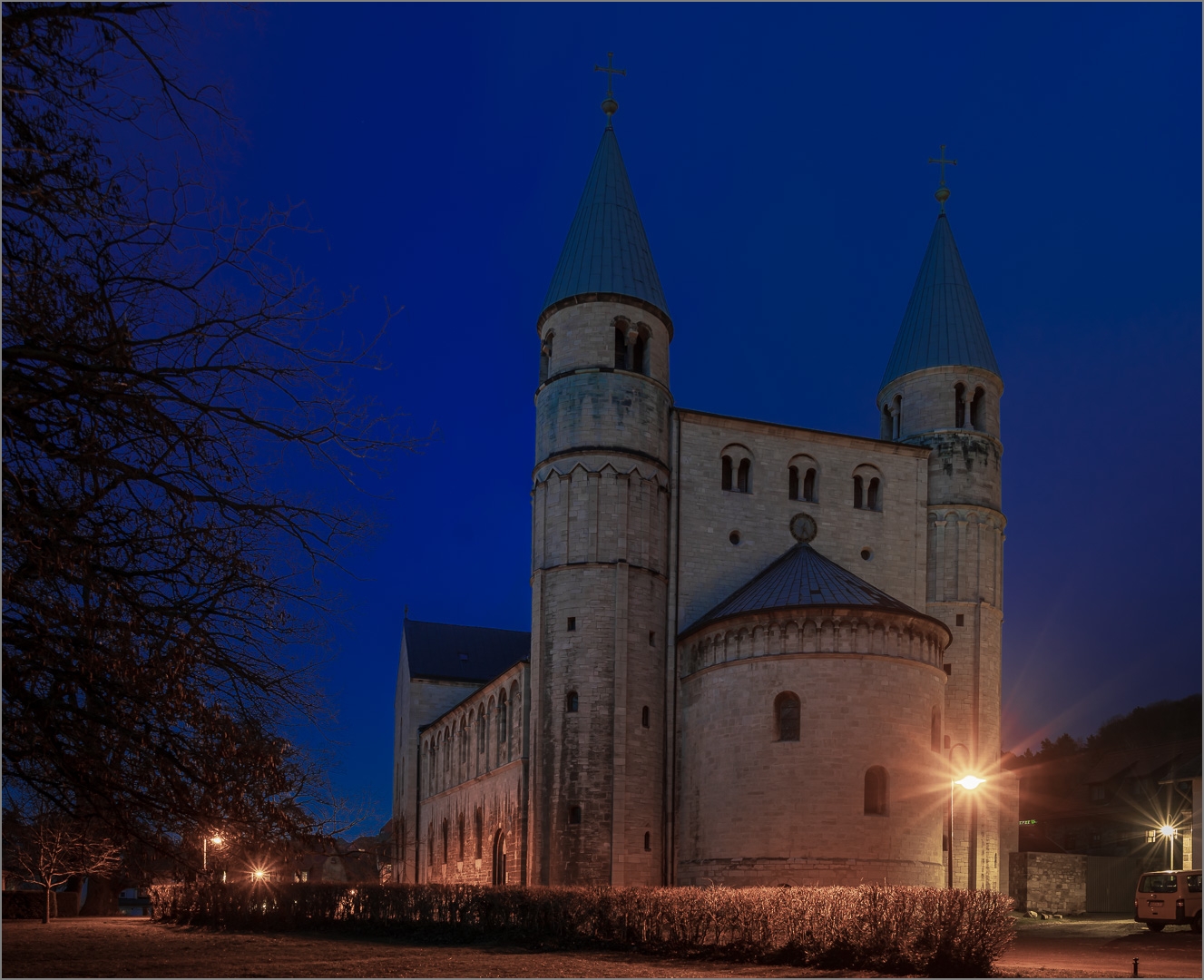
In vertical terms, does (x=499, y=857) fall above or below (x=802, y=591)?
below

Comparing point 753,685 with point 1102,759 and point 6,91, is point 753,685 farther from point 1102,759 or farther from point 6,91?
point 1102,759

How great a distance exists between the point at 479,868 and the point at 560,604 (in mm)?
16259

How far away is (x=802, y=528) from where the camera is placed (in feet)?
146

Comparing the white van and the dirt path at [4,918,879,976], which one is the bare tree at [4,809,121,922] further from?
the white van

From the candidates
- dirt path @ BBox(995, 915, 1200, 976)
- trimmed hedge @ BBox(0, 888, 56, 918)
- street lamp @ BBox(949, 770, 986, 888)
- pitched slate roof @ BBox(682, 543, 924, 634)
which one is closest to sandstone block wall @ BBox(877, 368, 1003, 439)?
pitched slate roof @ BBox(682, 543, 924, 634)

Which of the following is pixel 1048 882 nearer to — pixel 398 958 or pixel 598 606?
pixel 598 606

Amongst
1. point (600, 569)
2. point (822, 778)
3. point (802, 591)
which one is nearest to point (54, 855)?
point (600, 569)

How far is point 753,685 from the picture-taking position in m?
37.2

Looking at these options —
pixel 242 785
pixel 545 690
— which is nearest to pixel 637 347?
pixel 545 690

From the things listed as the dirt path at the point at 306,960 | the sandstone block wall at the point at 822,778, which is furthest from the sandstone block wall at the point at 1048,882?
the dirt path at the point at 306,960

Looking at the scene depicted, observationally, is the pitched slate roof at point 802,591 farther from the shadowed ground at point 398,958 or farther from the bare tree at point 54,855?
the bare tree at point 54,855

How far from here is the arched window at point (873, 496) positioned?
45.8m

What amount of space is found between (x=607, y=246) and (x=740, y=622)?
15.6 m

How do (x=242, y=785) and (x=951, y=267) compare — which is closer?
(x=242, y=785)
